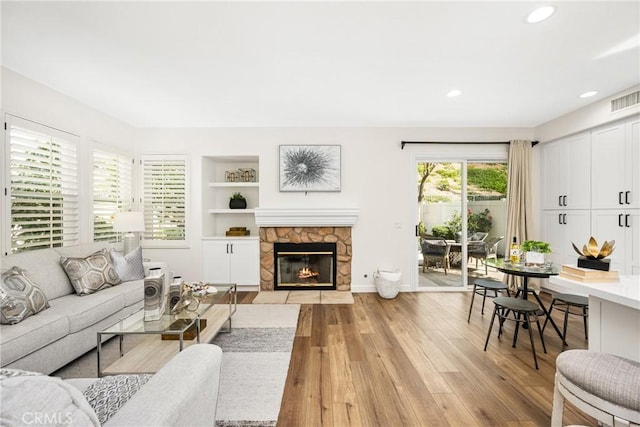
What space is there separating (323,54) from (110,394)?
2622mm

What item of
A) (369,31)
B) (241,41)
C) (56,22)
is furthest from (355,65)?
(56,22)

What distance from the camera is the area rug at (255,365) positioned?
172cm

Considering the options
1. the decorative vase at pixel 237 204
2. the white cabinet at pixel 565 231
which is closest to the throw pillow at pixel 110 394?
the decorative vase at pixel 237 204

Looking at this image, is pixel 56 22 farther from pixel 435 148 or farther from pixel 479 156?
pixel 479 156

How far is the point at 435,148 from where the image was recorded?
4.49m

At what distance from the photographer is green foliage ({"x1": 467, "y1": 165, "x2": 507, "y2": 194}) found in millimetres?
4549

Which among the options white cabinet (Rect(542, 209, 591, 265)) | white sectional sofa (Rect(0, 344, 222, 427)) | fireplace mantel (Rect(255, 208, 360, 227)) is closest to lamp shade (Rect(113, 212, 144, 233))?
fireplace mantel (Rect(255, 208, 360, 227))

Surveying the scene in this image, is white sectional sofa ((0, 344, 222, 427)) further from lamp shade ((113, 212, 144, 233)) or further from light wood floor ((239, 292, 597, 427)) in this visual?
lamp shade ((113, 212, 144, 233))

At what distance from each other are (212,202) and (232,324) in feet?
8.00

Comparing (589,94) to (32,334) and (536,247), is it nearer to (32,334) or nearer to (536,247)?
(536,247)

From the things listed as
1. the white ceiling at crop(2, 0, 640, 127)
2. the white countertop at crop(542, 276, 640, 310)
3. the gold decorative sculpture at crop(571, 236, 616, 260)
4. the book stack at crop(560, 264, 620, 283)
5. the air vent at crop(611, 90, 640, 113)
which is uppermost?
the white ceiling at crop(2, 0, 640, 127)

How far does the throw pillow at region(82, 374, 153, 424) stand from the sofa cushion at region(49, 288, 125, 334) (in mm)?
1485

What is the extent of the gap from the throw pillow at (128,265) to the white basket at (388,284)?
10.6 ft

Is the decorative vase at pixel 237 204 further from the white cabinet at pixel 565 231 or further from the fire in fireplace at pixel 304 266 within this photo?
the white cabinet at pixel 565 231
